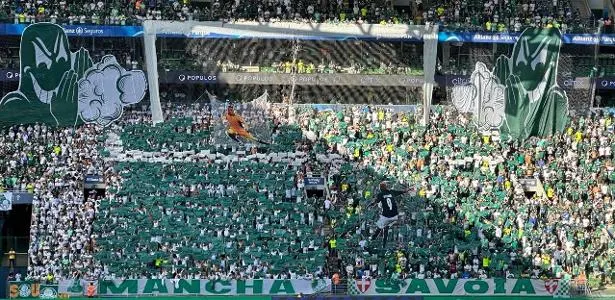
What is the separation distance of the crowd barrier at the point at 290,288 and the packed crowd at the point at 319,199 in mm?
468

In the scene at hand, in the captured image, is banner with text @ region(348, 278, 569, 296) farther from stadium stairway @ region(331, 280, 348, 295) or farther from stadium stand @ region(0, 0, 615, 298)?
stadium stairway @ region(331, 280, 348, 295)

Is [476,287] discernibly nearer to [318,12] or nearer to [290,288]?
[290,288]

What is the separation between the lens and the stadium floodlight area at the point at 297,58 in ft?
205

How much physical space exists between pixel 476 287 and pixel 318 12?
1428cm

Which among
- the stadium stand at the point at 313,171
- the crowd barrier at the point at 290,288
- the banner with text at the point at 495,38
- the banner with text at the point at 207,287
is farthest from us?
the banner with text at the point at 495,38

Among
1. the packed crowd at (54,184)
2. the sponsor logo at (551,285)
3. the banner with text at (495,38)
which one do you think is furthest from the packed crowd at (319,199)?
the banner with text at (495,38)

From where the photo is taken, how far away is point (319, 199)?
58.9 m

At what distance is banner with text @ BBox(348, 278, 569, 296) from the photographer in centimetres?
5553

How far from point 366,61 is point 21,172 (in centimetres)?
1412

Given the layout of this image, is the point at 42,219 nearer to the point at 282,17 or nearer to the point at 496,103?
the point at 282,17

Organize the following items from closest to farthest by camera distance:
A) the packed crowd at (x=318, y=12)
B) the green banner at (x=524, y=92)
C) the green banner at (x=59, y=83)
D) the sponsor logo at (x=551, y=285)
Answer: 1. the sponsor logo at (x=551, y=285)
2. the green banner at (x=59, y=83)
3. the green banner at (x=524, y=92)
4. the packed crowd at (x=318, y=12)

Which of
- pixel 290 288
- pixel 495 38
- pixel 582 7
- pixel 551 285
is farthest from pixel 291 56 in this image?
pixel 551 285

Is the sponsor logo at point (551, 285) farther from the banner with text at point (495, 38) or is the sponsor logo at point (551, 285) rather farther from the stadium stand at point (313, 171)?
the banner with text at point (495, 38)

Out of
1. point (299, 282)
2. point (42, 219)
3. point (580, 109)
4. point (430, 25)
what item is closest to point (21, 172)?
point (42, 219)
